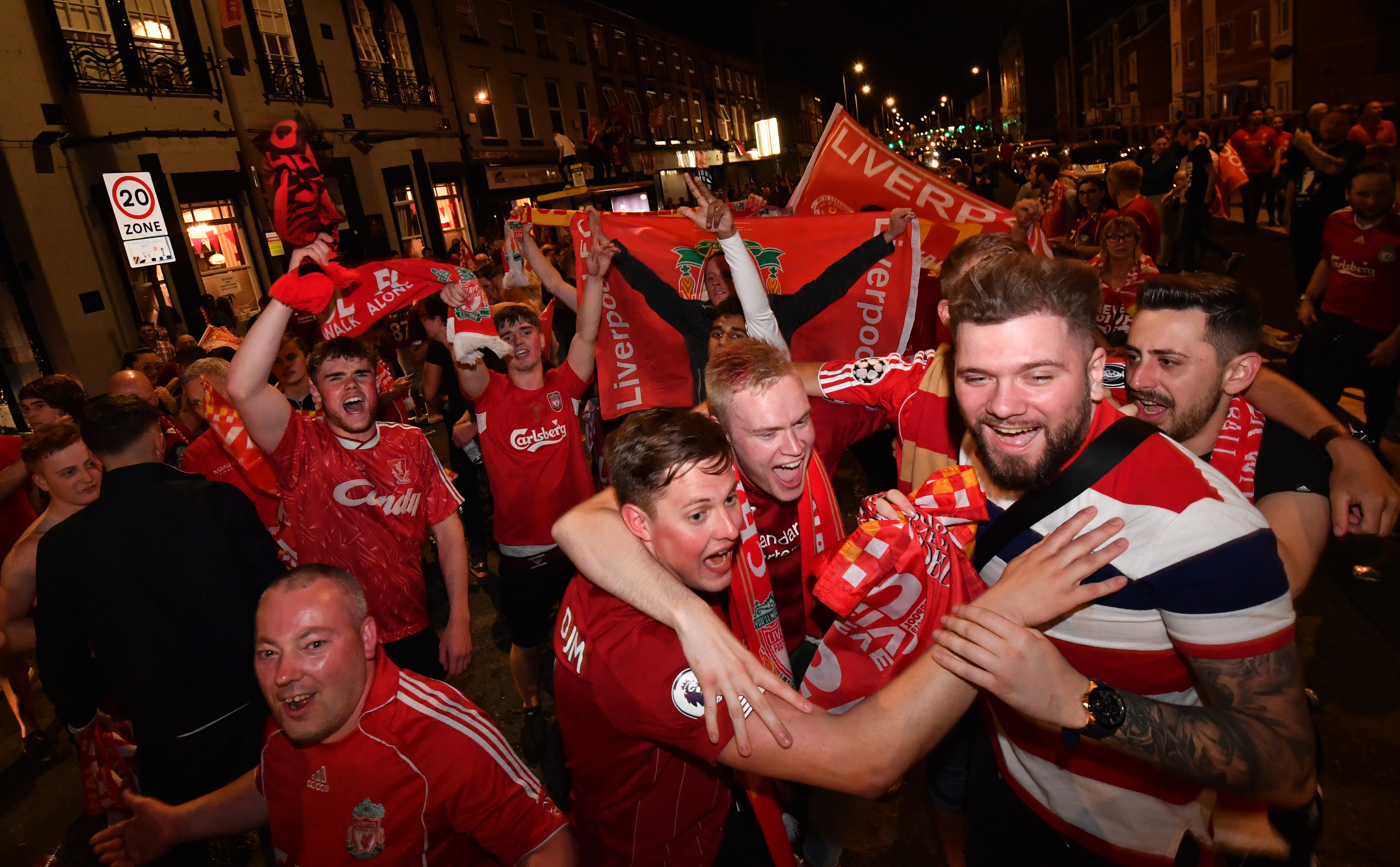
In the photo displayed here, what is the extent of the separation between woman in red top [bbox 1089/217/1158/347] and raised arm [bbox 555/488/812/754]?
16.3 ft

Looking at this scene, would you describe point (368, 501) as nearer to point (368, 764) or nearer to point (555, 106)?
point (368, 764)

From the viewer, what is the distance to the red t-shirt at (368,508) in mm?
3570

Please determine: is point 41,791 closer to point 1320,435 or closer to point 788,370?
point 788,370

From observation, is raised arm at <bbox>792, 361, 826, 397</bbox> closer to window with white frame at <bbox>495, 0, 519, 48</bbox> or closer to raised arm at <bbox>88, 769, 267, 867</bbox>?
raised arm at <bbox>88, 769, 267, 867</bbox>

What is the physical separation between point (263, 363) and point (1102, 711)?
3.27m

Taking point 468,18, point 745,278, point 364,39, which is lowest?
point 745,278

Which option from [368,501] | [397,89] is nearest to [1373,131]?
[368,501]

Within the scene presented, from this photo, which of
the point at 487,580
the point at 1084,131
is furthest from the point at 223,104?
the point at 1084,131

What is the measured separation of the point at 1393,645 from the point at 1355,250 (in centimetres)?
306

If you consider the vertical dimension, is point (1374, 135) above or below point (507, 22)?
below

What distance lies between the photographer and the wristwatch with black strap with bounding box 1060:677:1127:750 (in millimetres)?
1659

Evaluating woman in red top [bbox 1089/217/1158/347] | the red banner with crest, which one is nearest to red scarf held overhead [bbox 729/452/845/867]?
the red banner with crest

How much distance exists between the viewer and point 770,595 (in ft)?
9.27

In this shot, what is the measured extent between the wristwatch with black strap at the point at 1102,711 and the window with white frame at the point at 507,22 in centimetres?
3011
